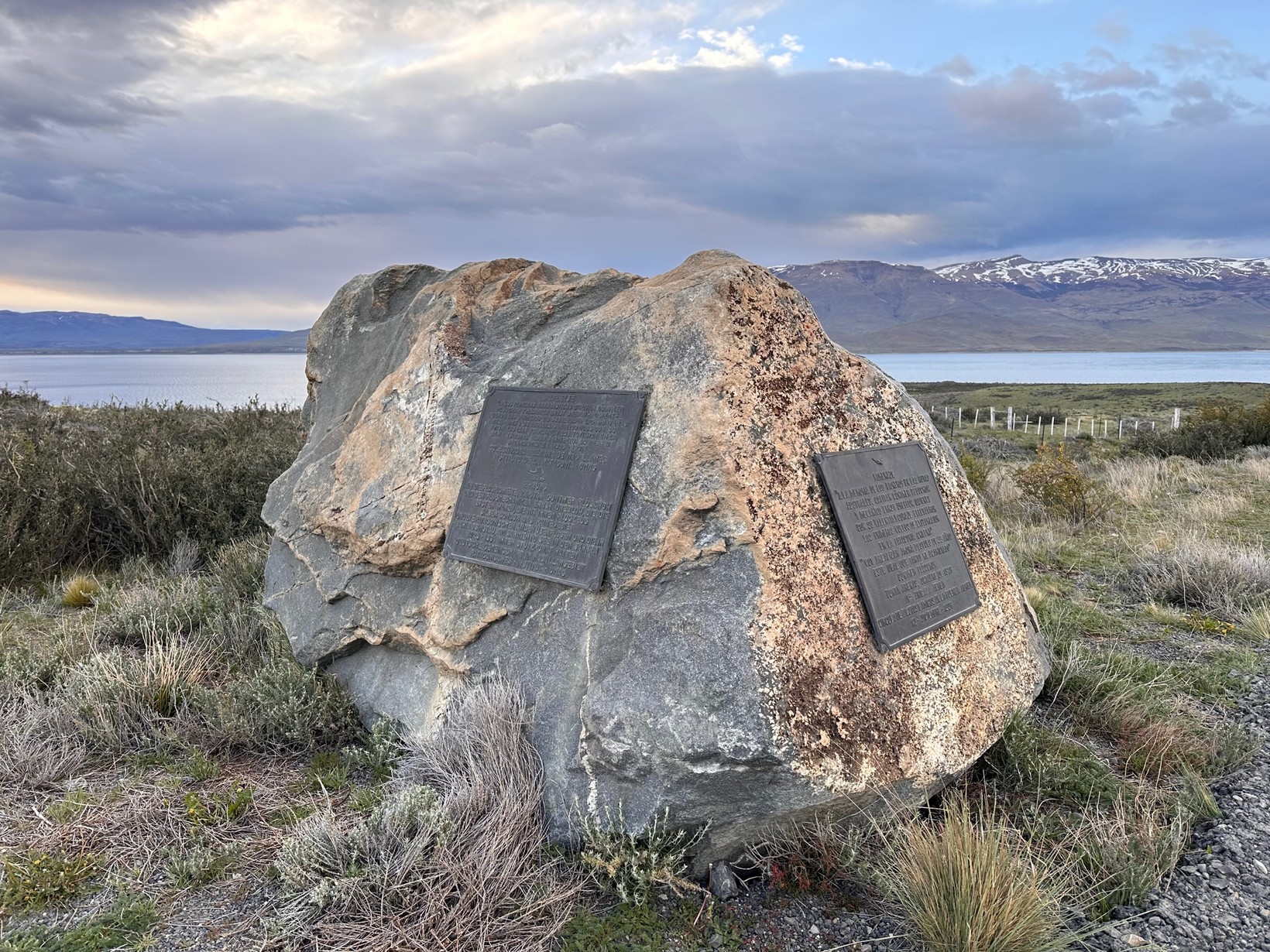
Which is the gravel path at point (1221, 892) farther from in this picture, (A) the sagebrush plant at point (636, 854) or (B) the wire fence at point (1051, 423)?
(B) the wire fence at point (1051, 423)

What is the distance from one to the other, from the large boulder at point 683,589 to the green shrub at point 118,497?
393cm

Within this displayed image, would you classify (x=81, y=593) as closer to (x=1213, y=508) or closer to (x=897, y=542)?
(x=897, y=542)

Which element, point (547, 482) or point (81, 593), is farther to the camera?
point (81, 593)

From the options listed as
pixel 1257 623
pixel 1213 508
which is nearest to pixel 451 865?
pixel 1257 623

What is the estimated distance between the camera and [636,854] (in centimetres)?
310

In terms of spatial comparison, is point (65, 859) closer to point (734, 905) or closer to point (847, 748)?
point (734, 905)

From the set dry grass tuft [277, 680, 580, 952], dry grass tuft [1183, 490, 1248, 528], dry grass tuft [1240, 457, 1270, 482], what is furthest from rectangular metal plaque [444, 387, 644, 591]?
dry grass tuft [1240, 457, 1270, 482]

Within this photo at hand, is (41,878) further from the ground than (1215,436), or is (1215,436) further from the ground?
(1215,436)

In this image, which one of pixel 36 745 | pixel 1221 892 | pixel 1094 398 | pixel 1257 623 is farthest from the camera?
pixel 1094 398

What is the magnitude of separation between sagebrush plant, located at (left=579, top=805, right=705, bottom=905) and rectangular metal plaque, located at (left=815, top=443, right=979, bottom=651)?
1185 mm

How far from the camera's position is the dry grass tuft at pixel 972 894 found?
2652 millimetres

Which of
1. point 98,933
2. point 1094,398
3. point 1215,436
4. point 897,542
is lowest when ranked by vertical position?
point 98,933

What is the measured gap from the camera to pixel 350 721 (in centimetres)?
452

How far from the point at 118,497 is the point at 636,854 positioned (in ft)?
23.8
